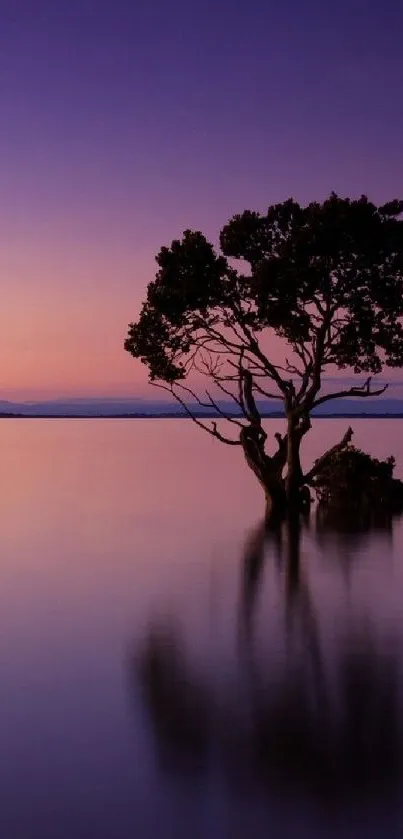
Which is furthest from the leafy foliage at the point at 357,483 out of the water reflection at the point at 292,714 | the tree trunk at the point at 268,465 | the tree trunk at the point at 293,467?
the water reflection at the point at 292,714

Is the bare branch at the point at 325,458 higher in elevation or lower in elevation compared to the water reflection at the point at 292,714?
higher

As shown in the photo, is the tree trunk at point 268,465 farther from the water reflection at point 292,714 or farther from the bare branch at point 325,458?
the water reflection at point 292,714

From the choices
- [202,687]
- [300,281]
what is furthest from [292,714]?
[300,281]

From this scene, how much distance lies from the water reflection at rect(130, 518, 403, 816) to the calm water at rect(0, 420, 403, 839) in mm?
28

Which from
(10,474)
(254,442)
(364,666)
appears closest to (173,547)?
(254,442)

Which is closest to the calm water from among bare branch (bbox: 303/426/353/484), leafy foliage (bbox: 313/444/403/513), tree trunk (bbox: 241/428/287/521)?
tree trunk (bbox: 241/428/287/521)

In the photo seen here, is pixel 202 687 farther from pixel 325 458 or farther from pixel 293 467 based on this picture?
pixel 325 458

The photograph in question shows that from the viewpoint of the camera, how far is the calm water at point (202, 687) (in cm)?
809

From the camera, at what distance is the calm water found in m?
8.09

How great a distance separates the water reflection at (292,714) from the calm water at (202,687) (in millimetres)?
28

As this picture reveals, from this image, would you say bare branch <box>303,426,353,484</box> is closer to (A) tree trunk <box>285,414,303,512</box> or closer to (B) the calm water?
(A) tree trunk <box>285,414,303,512</box>

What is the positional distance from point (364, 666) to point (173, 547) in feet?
48.9

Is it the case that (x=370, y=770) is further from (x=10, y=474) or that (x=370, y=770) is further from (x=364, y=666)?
(x=10, y=474)

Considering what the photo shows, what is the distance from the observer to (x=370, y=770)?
885 cm
